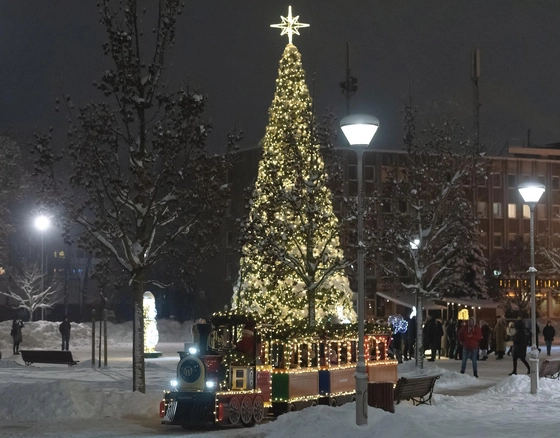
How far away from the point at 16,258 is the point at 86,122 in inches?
2163

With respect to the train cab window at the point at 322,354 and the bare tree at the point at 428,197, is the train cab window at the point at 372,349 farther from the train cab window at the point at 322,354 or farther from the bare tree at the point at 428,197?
the bare tree at the point at 428,197

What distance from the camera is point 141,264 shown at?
25.8 m

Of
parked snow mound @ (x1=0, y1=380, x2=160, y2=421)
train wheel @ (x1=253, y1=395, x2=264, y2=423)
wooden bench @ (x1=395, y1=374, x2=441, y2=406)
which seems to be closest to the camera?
train wheel @ (x1=253, y1=395, x2=264, y2=423)

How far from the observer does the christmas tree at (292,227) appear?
34.6 metres

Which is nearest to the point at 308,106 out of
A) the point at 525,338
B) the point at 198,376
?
the point at 525,338

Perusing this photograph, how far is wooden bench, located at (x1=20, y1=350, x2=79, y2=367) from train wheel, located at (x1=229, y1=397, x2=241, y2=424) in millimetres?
17625

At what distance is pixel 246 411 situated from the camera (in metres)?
20.7

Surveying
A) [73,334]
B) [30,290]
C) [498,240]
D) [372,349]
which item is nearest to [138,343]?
[372,349]

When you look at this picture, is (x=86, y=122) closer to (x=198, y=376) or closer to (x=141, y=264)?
(x=141, y=264)

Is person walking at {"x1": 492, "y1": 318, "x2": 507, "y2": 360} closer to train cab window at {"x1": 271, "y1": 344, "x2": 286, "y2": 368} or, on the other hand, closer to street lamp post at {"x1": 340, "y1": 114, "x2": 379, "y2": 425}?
train cab window at {"x1": 271, "y1": 344, "x2": 286, "y2": 368}

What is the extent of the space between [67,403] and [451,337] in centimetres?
2490

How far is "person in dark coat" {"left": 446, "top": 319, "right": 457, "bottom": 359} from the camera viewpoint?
4384 cm

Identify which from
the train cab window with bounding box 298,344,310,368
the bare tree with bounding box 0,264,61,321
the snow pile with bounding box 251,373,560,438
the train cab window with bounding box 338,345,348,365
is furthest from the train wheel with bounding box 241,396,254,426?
the bare tree with bounding box 0,264,61,321

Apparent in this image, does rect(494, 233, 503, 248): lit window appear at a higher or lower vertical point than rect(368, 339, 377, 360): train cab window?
higher
